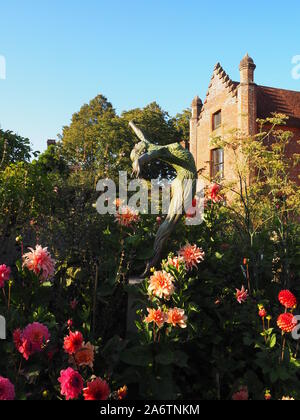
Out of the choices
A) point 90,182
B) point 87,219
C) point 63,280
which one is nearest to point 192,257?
point 63,280

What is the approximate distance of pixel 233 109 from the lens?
19188 millimetres

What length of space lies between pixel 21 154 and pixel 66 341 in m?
12.1

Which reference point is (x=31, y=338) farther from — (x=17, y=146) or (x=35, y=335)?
(x=17, y=146)

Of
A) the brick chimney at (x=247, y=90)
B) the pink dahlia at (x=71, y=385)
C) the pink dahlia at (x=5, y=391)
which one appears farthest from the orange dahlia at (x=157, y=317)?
the brick chimney at (x=247, y=90)

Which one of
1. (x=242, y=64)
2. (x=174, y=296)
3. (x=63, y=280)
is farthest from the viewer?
(x=242, y=64)

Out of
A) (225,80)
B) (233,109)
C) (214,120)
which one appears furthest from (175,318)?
(214,120)

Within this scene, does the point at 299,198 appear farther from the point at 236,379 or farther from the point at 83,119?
Result: the point at 83,119

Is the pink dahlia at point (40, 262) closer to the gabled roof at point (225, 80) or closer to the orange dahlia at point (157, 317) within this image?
the orange dahlia at point (157, 317)

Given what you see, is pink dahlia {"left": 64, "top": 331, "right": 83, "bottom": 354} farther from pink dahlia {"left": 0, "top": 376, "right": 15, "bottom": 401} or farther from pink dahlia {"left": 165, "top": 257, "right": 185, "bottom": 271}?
pink dahlia {"left": 165, "top": 257, "right": 185, "bottom": 271}

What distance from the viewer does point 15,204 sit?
250 inches

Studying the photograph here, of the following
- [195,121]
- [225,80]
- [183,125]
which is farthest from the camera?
[183,125]

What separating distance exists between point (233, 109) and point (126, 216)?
57.8ft

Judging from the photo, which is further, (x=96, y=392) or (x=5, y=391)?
(x=96, y=392)
